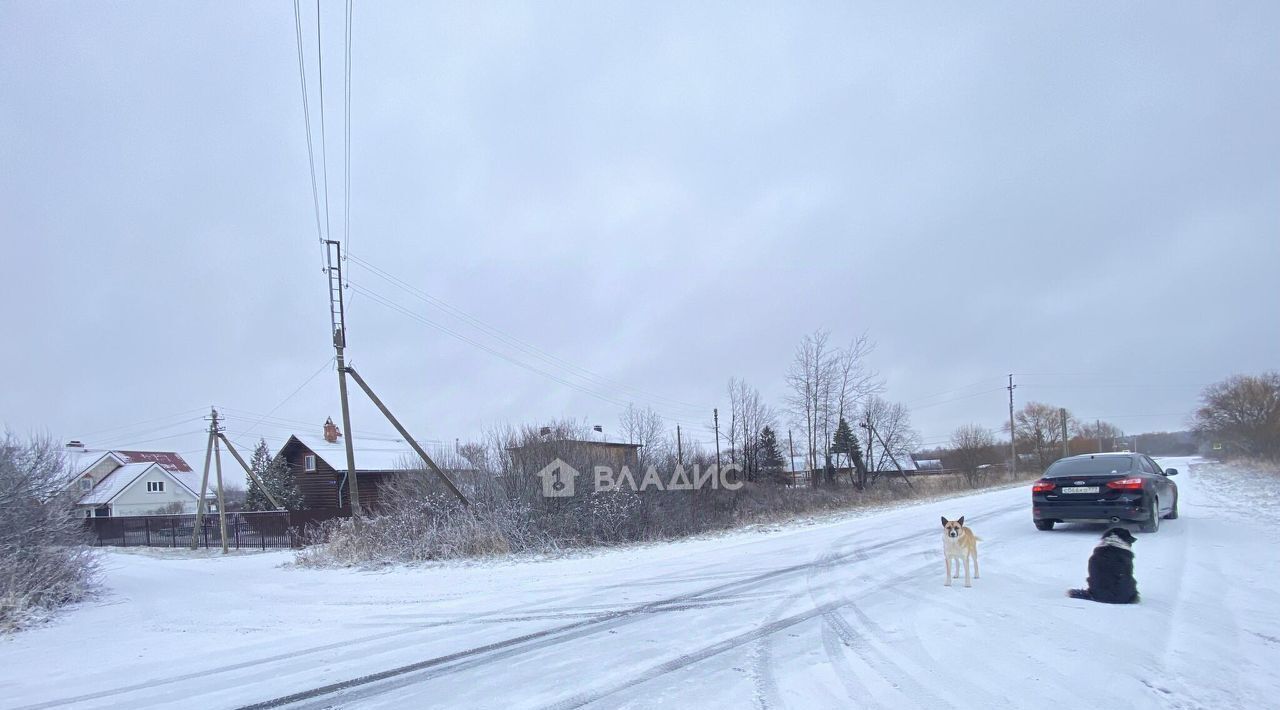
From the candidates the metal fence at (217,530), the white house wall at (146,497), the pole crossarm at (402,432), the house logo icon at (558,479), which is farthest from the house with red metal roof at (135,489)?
the house logo icon at (558,479)

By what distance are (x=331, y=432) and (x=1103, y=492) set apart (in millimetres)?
42381

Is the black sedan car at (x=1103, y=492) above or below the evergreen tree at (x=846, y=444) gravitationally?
above

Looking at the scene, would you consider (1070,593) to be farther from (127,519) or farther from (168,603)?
(127,519)

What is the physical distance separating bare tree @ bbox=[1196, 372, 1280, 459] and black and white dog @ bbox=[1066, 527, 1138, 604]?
45638 mm

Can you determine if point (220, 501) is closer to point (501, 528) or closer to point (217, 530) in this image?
point (217, 530)

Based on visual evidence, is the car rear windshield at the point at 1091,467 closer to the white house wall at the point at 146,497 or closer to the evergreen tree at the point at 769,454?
the evergreen tree at the point at 769,454

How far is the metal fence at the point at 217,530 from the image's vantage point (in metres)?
27.4

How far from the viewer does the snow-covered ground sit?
451 centimetres

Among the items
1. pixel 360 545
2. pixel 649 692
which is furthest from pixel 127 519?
pixel 649 692

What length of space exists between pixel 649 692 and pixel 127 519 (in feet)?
126

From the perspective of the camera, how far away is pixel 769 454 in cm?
3444

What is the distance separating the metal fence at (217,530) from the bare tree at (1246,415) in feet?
170

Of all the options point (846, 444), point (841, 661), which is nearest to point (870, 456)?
point (846, 444)

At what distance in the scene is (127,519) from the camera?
32.8 meters
